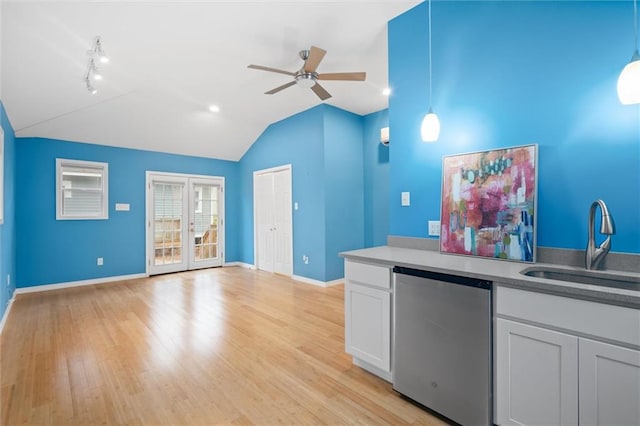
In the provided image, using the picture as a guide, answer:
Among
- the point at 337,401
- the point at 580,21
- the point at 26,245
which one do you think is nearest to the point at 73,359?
the point at 337,401

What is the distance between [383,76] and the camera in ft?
12.6

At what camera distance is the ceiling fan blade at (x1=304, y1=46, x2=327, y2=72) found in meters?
2.64

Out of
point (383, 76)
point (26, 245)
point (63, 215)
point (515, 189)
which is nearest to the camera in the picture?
point (515, 189)

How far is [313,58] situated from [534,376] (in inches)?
115

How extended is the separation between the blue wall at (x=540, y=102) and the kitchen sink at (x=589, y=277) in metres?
0.21

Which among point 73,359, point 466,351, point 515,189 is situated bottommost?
point 73,359

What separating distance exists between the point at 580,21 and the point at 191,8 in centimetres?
285

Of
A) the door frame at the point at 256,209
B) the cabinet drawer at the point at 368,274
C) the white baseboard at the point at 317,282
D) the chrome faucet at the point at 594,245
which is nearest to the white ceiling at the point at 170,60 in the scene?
the door frame at the point at 256,209

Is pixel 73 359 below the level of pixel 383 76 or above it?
below

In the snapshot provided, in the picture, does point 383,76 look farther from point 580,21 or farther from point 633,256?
point 633,256

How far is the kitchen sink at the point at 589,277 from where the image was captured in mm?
1459

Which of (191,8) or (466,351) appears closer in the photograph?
(466,351)

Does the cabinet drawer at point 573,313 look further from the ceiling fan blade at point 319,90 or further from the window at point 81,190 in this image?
the window at point 81,190

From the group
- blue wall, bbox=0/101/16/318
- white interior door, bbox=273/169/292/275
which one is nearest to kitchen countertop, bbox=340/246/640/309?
white interior door, bbox=273/169/292/275
